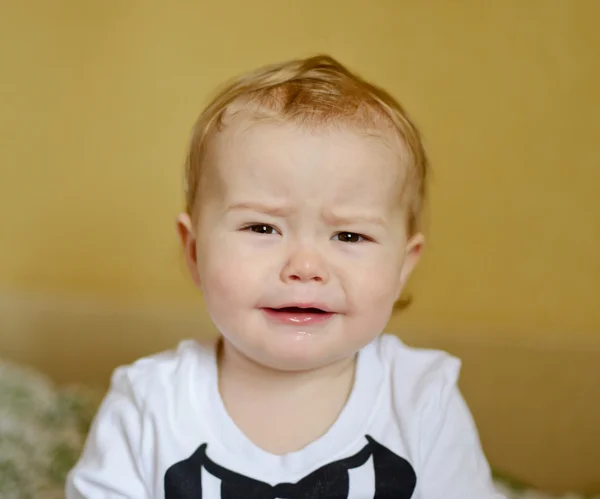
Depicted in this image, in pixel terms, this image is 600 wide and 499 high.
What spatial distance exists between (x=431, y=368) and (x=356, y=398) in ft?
0.36

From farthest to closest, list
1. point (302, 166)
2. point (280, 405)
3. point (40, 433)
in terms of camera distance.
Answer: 1. point (40, 433)
2. point (280, 405)
3. point (302, 166)

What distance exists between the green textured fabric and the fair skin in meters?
0.50

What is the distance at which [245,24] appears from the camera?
1.39 meters

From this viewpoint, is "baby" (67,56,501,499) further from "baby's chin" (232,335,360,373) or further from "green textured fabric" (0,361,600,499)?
"green textured fabric" (0,361,600,499)

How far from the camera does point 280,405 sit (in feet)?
2.91

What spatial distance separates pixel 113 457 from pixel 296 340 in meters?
0.27

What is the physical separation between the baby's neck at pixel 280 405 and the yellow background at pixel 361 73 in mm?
582

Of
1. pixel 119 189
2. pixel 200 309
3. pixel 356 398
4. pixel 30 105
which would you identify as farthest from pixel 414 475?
pixel 30 105

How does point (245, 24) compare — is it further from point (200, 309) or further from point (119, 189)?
point (200, 309)

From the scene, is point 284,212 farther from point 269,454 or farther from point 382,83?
point 382,83

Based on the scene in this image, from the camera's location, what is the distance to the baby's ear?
89cm

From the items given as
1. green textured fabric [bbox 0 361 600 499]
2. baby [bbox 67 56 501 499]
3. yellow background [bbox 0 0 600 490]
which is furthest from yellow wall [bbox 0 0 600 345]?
baby [bbox 67 56 501 499]

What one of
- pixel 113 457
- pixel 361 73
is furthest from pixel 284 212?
pixel 361 73

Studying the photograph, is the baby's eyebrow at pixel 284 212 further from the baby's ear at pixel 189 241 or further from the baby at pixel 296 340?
the baby's ear at pixel 189 241
